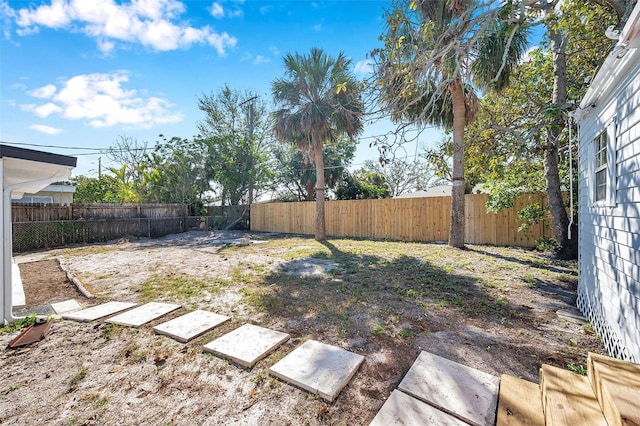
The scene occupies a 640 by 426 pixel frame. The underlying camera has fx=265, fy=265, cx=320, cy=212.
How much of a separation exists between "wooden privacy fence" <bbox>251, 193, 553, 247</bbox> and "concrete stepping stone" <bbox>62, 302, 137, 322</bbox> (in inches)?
356

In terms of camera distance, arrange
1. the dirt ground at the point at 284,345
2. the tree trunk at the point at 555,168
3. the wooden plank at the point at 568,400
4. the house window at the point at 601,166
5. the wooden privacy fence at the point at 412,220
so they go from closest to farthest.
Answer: the wooden plank at the point at 568,400, the dirt ground at the point at 284,345, the house window at the point at 601,166, the tree trunk at the point at 555,168, the wooden privacy fence at the point at 412,220

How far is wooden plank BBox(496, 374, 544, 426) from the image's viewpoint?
5.05ft

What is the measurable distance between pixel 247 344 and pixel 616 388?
2.54 m

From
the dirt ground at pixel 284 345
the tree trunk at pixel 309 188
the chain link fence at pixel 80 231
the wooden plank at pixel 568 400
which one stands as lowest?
the dirt ground at pixel 284 345

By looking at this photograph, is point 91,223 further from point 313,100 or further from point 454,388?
point 454,388

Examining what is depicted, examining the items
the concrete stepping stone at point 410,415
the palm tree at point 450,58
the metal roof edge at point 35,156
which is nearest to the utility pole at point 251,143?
the palm tree at point 450,58

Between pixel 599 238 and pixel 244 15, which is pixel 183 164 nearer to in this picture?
pixel 244 15

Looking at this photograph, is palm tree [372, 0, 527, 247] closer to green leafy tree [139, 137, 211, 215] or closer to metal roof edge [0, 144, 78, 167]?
metal roof edge [0, 144, 78, 167]

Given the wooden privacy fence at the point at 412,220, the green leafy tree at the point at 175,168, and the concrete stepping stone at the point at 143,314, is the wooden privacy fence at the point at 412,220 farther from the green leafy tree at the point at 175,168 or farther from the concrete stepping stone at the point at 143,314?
the concrete stepping stone at the point at 143,314

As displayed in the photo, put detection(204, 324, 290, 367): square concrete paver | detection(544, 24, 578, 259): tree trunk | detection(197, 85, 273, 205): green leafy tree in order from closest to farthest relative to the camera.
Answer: detection(204, 324, 290, 367): square concrete paver, detection(544, 24, 578, 259): tree trunk, detection(197, 85, 273, 205): green leafy tree

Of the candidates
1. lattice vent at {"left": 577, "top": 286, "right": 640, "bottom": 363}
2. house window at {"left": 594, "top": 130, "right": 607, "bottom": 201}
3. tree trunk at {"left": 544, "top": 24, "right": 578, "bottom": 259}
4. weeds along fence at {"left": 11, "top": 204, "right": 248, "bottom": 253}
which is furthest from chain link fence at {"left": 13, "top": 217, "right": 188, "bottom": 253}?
tree trunk at {"left": 544, "top": 24, "right": 578, "bottom": 259}

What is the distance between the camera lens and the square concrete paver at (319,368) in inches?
75.0

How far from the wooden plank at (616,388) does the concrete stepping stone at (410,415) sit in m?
0.69

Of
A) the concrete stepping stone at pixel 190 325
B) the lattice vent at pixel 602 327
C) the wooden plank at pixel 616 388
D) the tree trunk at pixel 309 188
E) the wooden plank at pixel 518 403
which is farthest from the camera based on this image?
the tree trunk at pixel 309 188
